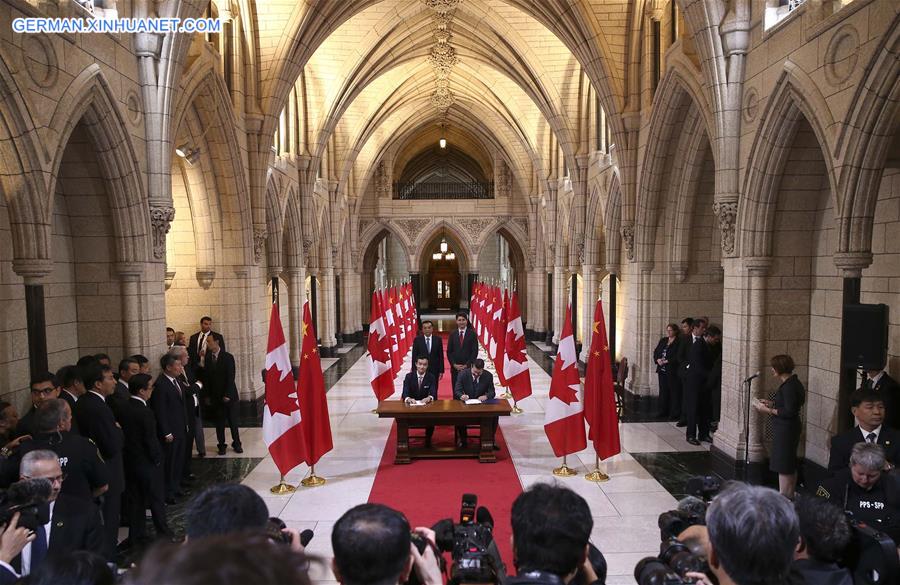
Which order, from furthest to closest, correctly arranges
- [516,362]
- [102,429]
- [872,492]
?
[516,362] → [102,429] → [872,492]

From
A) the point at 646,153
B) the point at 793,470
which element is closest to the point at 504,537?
the point at 793,470

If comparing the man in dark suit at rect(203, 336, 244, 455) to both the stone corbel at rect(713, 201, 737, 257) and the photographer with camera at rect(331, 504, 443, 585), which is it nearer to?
the stone corbel at rect(713, 201, 737, 257)

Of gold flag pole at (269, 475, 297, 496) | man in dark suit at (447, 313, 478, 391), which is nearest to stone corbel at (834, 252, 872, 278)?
man in dark suit at (447, 313, 478, 391)

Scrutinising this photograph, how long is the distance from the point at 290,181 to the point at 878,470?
484 inches

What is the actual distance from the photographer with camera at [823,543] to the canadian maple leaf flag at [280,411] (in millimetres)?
4929

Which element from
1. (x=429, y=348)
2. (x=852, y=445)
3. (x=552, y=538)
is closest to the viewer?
(x=552, y=538)

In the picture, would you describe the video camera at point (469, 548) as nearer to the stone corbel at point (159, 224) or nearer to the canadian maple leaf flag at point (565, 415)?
the canadian maple leaf flag at point (565, 415)

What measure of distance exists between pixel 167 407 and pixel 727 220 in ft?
19.5

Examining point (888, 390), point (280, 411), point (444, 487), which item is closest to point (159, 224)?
point (280, 411)

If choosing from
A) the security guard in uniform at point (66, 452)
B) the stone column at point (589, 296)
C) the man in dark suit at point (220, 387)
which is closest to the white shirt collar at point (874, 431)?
the security guard in uniform at point (66, 452)

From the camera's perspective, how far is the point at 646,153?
955 cm

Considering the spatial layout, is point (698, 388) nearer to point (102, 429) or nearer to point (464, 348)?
point (464, 348)

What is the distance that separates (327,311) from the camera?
17922mm

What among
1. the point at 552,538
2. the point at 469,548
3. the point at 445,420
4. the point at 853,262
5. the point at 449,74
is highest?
the point at 449,74
